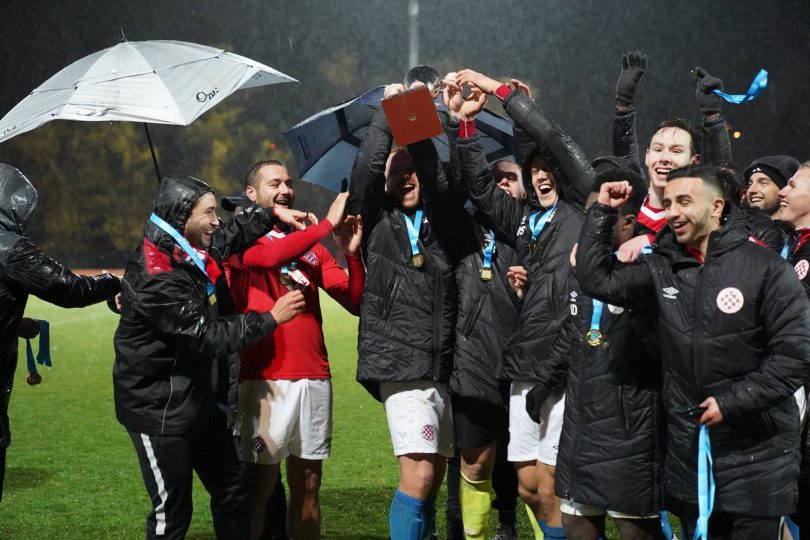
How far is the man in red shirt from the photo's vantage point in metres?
4.02

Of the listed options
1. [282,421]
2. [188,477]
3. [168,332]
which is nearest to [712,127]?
[282,421]

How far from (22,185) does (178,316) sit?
47.2 inches

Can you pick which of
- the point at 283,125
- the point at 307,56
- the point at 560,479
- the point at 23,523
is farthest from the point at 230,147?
the point at 560,479

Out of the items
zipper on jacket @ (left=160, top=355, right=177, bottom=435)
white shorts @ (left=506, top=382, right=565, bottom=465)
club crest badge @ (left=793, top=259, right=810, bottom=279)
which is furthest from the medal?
zipper on jacket @ (left=160, top=355, right=177, bottom=435)

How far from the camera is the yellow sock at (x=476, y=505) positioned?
13.3ft

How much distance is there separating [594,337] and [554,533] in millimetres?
951

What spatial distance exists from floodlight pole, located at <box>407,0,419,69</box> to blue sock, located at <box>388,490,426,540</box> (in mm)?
31798

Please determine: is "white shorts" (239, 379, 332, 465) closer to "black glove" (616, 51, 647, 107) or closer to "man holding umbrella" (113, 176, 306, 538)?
"man holding umbrella" (113, 176, 306, 538)

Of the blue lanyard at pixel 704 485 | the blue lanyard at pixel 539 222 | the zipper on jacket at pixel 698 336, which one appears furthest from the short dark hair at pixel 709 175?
the blue lanyard at pixel 539 222

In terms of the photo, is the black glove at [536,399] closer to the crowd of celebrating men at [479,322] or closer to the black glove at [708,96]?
the crowd of celebrating men at [479,322]

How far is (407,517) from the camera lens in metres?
3.86

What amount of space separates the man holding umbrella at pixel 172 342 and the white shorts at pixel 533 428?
1033mm

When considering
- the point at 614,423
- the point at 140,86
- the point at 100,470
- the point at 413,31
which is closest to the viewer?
the point at 614,423

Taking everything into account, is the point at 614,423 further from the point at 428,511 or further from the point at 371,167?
the point at 371,167
